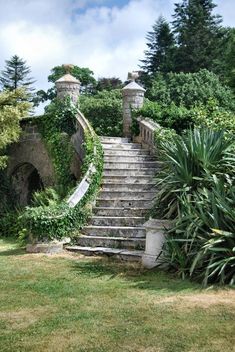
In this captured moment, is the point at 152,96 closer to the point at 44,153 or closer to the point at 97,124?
the point at 97,124

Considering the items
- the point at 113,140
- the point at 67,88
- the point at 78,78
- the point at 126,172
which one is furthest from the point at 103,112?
the point at 78,78

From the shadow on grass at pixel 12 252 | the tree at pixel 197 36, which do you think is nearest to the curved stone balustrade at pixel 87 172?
the shadow on grass at pixel 12 252

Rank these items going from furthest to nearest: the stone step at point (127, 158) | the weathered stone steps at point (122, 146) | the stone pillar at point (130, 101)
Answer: the stone pillar at point (130, 101) < the weathered stone steps at point (122, 146) < the stone step at point (127, 158)

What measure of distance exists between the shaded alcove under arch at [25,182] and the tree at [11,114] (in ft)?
5.28

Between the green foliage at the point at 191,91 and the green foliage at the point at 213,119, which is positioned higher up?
the green foliage at the point at 191,91

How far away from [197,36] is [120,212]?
1211 inches

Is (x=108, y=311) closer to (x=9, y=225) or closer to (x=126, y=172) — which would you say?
(x=126, y=172)

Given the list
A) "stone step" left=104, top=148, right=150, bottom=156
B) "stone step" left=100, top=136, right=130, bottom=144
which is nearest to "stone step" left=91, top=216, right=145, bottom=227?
"stone step" left=104, top=148, right=150, bottom=156

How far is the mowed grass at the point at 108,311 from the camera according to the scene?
4.28m

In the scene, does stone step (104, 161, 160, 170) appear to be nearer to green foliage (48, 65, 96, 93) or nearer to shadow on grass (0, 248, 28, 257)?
shadow on grass (0, 248, 28, 257)

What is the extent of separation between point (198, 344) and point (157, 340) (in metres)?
0.36

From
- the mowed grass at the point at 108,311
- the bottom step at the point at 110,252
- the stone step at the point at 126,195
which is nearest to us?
the mowed grass at the point at 108,311

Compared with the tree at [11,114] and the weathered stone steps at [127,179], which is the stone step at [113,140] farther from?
the tree at [11,114]

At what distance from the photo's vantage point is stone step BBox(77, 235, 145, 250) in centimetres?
873
